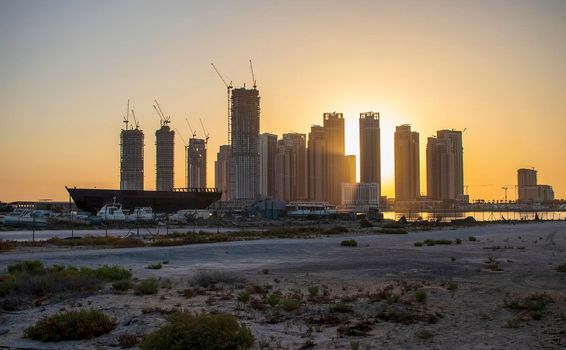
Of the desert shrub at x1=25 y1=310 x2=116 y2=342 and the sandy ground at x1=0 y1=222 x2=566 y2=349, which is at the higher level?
the desert shrub at x1=25 y1=310 x2=116 y2=342

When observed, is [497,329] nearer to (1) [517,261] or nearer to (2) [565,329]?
(2) [565,329]

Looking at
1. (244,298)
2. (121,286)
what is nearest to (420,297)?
(244,298)

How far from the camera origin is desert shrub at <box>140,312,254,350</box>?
10859mm

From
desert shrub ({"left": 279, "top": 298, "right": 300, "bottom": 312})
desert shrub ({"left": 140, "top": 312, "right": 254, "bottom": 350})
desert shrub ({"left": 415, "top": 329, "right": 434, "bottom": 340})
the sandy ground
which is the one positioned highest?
desert shrub ({"left": 140, "top": 312, "right": 254, "bottom": 350})

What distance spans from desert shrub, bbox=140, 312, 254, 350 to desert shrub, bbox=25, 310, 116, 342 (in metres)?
2.53

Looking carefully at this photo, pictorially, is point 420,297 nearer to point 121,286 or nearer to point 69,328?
point 69,328

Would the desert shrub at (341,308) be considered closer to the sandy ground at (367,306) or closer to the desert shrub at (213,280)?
the sandy ground at (367,306)

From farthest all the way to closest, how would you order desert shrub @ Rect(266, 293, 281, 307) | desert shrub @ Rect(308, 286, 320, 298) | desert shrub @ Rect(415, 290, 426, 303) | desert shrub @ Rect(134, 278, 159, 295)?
desert shrub @ Rect(134, 278, 159, 295), desert shrub @ Rect(308, 286, 320, 298), desert shrub @ Rect(415, 290, 426, 303), desert shrub @ Rect(266, 293, 281, 307)

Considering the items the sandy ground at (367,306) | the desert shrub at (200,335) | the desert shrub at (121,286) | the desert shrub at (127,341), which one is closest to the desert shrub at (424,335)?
the sandy ground at (367,306)

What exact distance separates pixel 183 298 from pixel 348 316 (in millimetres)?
5867

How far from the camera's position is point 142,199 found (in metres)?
160

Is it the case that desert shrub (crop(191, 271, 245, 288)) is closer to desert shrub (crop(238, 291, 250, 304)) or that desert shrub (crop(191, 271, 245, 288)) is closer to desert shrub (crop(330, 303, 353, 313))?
desert shrub (crop(238, 291, 250, 304))

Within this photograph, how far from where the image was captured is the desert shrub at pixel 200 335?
1086cm

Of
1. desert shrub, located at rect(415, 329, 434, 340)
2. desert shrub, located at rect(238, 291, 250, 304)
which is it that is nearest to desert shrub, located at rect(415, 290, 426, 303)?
desert shrub, located at rect(415, 329, 434, 340)
